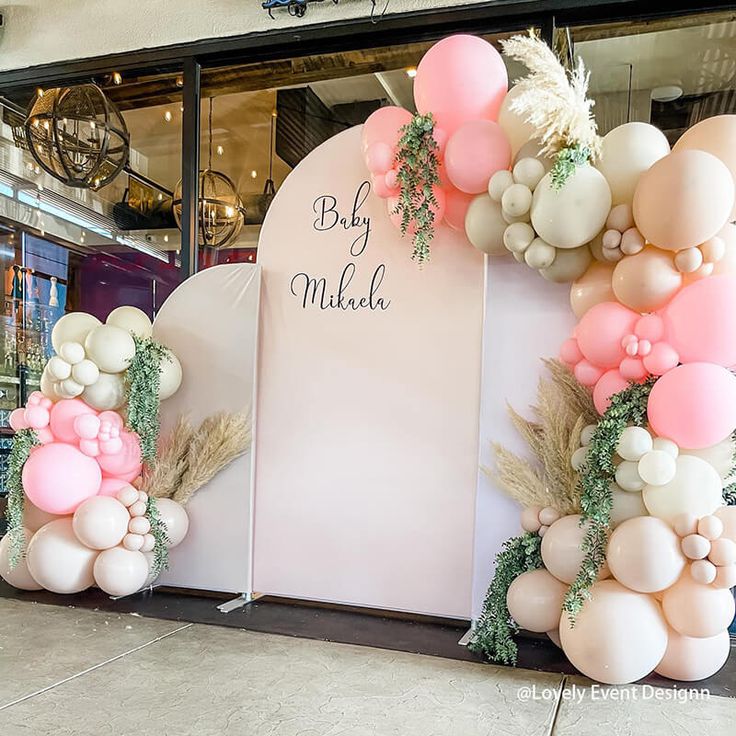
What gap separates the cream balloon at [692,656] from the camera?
2.10 m

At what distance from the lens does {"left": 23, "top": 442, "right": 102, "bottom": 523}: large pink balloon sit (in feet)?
8.89

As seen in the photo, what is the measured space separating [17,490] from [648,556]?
2321 mm

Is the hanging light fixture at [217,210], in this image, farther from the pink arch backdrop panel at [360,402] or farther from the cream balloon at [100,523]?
the cream balloon at [100,523]

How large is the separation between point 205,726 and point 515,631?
3.57 ft

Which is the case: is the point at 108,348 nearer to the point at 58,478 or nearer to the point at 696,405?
the point at 58,478

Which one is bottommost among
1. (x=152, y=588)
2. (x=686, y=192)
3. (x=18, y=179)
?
(x=152, y=588)

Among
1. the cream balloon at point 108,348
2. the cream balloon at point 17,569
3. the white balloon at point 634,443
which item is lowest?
the cream balloon at point 17,569

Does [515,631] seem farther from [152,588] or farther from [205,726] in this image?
[152,588]

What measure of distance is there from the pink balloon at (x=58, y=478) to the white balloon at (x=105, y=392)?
0.19 m

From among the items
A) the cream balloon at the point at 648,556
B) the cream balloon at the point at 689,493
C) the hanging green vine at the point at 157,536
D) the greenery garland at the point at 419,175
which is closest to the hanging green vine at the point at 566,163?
the greenery garland at the point at 419,175

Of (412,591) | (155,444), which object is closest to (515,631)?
(412,591)

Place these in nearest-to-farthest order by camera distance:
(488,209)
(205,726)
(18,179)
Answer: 1. (205,726)
2. (488,209)
3. (18,179)

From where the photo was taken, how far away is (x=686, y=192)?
1.99 meters

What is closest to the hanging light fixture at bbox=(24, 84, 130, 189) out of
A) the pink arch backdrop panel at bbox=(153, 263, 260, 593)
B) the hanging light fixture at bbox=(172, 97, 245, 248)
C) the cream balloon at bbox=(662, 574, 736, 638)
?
the hanging light fixture at bbox=(172, 97, 245, 248)
